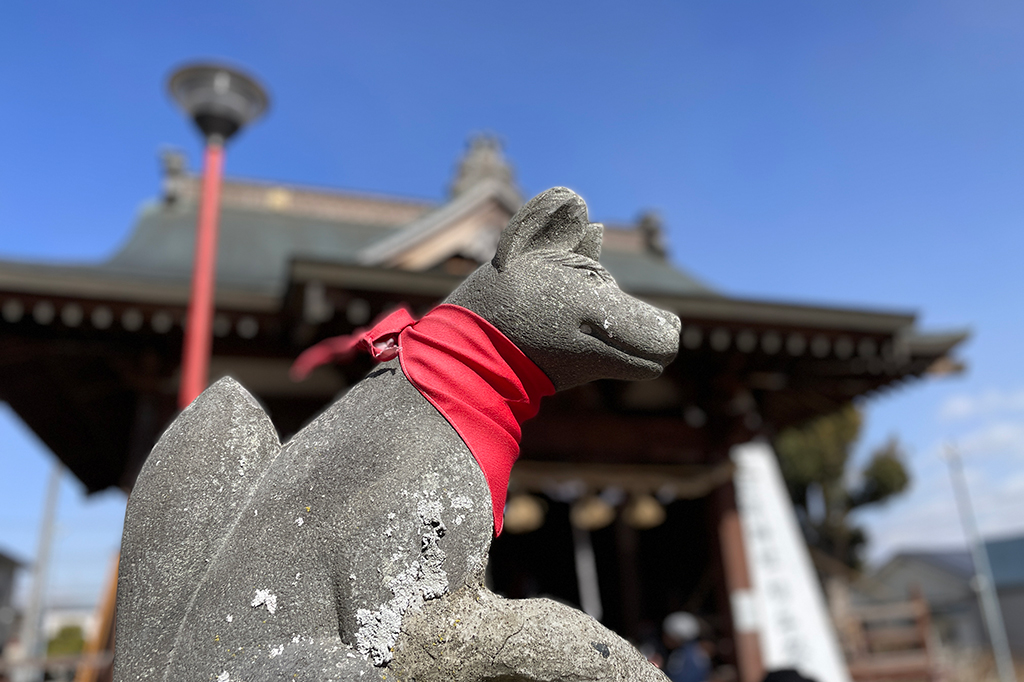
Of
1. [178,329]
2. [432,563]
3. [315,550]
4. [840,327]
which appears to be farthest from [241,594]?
[840,327]

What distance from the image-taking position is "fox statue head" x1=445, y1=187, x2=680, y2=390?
1.28m

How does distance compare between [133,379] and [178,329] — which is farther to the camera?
[133,379]

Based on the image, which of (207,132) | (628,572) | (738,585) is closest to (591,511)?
(738,585)

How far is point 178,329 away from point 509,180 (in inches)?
229

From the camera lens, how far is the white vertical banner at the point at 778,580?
5.34 m

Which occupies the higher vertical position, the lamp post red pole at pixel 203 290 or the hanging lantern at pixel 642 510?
the lamp post red pole at pixel 203 290

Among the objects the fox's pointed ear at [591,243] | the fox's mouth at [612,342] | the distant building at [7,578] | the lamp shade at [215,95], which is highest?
the distant building at [7,578]

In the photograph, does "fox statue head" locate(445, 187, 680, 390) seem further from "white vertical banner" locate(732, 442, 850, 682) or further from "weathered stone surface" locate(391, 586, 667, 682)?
"white vertical banner" locate(732, 442, 850, 682)

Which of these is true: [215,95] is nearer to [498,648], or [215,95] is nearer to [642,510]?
Result: [498,648]

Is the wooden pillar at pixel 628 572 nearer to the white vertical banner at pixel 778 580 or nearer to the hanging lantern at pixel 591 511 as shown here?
the hanging lantern at pixel 591 511

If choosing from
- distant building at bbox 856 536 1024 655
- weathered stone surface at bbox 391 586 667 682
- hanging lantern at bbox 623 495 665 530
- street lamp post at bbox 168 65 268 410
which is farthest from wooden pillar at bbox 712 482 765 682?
distant building at bbox 856 536 1024 655

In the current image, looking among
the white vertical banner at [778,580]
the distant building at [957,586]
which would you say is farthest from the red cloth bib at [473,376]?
the distant building at [957,586]

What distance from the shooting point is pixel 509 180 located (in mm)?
9391

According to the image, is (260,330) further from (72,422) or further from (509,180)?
(509,180)
